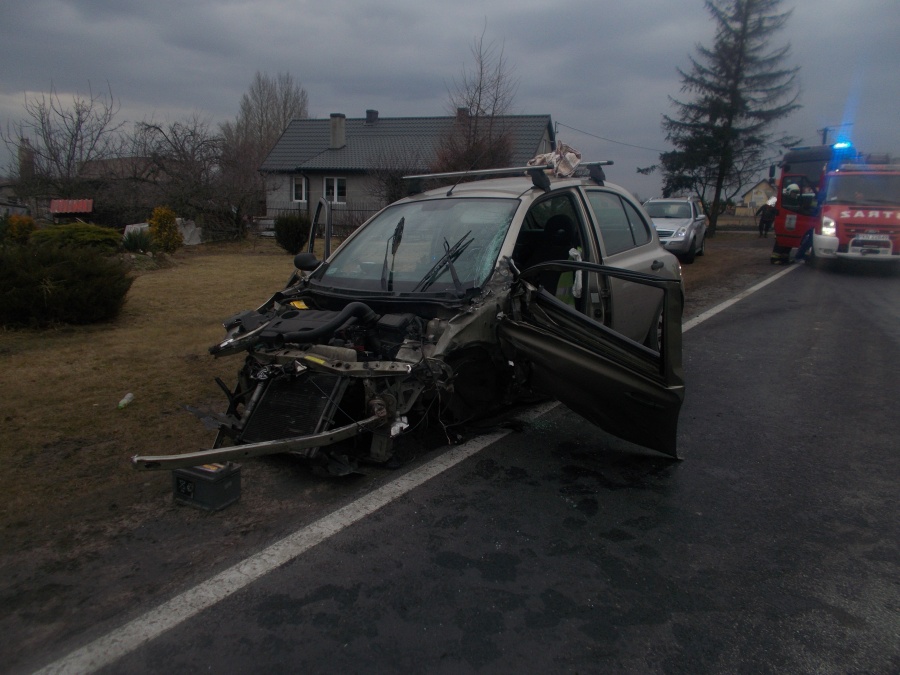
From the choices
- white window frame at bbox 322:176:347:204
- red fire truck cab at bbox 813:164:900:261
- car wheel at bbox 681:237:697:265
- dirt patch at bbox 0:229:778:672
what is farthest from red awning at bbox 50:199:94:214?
red fire truck cab at bbox 813:164:900:261

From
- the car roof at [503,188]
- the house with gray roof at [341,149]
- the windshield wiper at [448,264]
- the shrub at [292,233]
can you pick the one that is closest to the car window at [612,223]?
the car roof at [503,188]

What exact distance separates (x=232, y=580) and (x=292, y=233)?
1622 centimetres

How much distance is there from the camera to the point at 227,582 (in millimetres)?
3008

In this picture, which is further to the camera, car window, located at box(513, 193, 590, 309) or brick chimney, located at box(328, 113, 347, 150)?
brick chimney, located at box(328, 113, 347, 150)

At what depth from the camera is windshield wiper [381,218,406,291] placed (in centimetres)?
468

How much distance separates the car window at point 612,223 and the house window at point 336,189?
29.0 m

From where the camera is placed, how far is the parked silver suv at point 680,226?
16406 mm

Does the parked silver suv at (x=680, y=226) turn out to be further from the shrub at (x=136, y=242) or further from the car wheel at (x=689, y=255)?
the shrub at (x=136, y=242)

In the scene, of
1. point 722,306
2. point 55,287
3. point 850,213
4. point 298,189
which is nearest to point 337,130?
point 298,189

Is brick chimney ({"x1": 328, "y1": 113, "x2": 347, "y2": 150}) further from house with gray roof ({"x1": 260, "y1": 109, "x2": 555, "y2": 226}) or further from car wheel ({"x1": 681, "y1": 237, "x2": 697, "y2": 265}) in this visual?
car wheel ({"x1": 681, "y1": 237, "x2": 697, "y2": 265})

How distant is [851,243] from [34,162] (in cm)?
2675

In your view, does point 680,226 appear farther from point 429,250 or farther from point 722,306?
point 429,250

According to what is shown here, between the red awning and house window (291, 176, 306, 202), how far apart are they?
13205mm

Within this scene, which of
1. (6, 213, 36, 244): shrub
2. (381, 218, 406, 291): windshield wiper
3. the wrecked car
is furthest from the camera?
(6, 213, 36, 244): shrub
